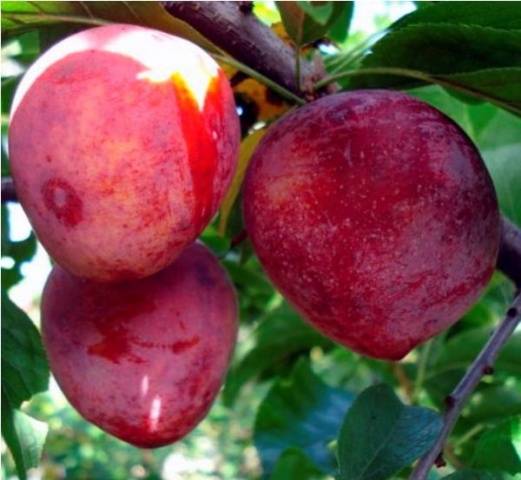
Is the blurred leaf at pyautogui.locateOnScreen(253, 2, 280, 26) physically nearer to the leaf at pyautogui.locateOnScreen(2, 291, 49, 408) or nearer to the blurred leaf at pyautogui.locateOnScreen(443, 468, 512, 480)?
the leaf at pyautogui.locateOnScreen(2, 291, 49, 408)

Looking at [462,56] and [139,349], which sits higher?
[462,56]

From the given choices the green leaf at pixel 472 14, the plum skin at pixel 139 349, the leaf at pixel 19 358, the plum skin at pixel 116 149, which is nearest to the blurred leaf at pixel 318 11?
the plum skin at pixel 116 149

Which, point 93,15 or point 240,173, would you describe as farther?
point 240,173

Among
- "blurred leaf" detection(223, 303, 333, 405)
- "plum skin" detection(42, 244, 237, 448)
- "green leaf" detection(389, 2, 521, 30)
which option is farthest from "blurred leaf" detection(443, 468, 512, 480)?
"blurred leaf" detection(223, 303, 333, 405)

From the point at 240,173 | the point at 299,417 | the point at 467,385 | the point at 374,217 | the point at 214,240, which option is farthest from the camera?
the point at 299,417

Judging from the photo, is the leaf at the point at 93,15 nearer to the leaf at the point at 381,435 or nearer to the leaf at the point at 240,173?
the leaf at the point at 240,173

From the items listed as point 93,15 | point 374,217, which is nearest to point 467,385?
point 374,217

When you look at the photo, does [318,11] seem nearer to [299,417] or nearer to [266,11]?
[266,11]
